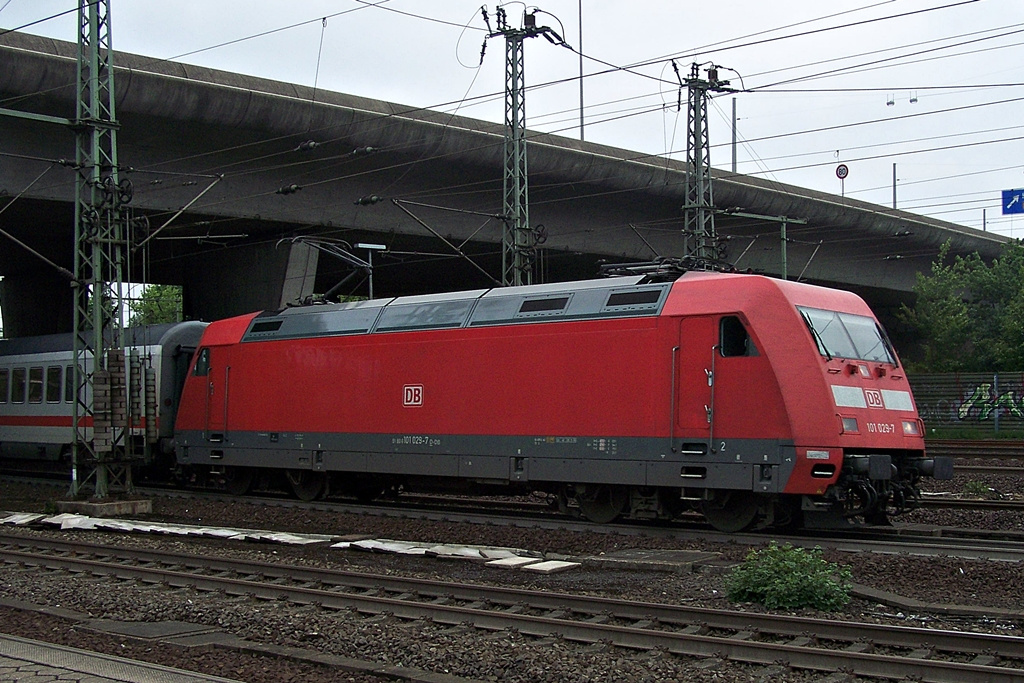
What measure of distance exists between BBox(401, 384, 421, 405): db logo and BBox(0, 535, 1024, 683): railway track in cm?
559

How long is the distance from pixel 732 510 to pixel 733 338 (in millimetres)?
2384

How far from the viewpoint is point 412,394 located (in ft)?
58.5

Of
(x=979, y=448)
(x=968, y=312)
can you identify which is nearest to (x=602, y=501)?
(x=979, y=448)

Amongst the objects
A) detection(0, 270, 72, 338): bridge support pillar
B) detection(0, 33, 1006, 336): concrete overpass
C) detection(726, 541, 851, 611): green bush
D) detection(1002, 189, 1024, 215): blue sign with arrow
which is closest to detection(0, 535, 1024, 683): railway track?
detection(726, 541, 851, 611): green bush

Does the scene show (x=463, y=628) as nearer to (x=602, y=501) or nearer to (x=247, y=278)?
(x=602, y=501)

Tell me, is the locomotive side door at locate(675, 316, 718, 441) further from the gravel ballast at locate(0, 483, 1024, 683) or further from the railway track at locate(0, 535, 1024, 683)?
the railway track at locate(0, 535, 1024, 683)

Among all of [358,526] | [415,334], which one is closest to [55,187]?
[415,334]

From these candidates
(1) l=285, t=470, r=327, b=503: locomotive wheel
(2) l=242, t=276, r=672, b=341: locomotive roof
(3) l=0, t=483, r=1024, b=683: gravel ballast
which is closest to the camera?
(3) l=0, t=483, r=1024, b=683: gravel ballast

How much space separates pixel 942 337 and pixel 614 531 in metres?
33.1

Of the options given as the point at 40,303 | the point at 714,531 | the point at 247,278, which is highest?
the point at 247,278

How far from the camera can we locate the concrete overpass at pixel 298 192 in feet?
83.1

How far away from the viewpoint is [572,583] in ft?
36.5

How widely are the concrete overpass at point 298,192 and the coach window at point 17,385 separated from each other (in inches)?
164

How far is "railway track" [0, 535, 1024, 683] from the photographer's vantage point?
24.9ft
